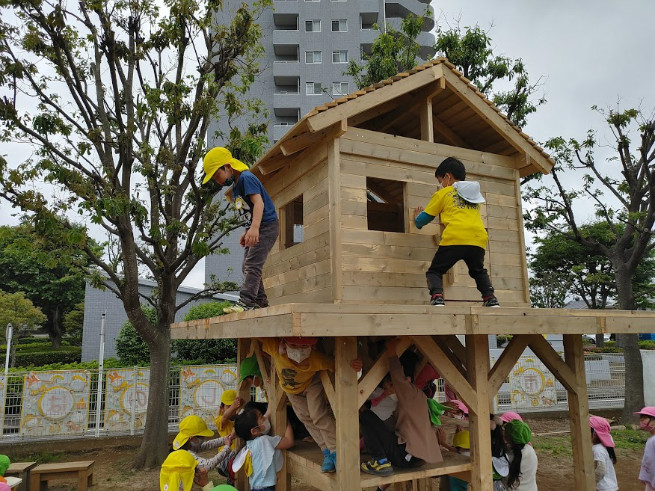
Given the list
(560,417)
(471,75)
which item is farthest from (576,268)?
(471,75)

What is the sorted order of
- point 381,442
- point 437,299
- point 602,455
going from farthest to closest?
point 602,455 < point 437,299 < point 381,442

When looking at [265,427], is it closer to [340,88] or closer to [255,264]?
[255,264]

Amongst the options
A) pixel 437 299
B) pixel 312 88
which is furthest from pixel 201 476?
pixel 312 88

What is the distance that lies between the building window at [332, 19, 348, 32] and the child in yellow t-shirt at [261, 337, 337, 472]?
4221cm

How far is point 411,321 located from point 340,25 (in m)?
43.2

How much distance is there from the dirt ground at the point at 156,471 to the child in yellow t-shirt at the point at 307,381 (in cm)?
494

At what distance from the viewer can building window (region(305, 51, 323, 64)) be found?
4234cm

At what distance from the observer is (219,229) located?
11.9 meters

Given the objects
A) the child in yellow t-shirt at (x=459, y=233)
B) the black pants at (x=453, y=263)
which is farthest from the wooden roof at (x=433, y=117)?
the black pants at (x=453, y=263)

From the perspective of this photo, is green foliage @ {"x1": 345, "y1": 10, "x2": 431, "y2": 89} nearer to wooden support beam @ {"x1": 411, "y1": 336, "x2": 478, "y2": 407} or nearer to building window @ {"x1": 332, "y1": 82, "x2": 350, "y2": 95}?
wooden support beam @ {"x1": 411, "y1": 336, "x2": 478, "y2": 407}

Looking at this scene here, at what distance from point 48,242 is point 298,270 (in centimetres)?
655

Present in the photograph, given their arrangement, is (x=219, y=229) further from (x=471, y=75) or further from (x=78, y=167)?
(x=471, y=75)

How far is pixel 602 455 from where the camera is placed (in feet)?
20.4

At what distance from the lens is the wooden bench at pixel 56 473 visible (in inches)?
340
